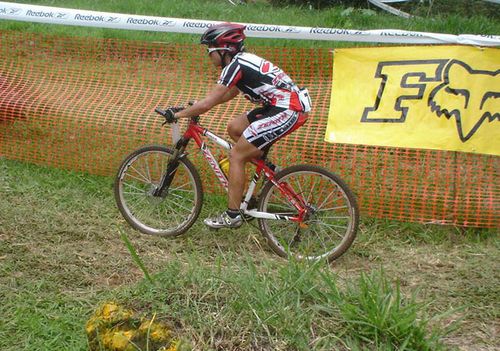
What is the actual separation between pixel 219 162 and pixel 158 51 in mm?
3195

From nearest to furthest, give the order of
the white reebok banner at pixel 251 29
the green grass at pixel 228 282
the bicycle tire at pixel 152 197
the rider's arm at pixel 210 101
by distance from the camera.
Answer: the green grass at pixel 228 282, the rider's arm at pixel 210 101, the bicycle tire at pixel 152 197, the white reebok banner at pixel 251 29

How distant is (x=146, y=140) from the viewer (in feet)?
21.3

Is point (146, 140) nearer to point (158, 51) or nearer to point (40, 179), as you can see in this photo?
point (40, 179)

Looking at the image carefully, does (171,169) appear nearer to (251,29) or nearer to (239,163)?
(239,163)

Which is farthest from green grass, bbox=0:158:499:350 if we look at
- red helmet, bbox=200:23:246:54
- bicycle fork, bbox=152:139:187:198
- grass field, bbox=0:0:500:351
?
red helmet, bbox=200:23:246:54

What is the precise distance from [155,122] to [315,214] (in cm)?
244

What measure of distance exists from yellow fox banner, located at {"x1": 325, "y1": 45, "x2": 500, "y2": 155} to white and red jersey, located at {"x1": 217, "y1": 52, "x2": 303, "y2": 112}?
1078 millimetres

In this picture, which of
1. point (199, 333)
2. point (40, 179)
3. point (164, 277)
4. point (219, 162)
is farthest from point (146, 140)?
point (199, 333)

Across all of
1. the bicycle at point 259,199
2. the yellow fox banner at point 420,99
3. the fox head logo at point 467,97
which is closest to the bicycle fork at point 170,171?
the bicycle at point 259,199

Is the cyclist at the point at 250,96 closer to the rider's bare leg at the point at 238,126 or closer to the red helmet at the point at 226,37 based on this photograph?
the red helmet at the point at 226,37

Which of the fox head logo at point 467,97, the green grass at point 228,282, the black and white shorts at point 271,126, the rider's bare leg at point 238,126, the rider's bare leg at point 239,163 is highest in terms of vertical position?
the fox head logo at point 467,97

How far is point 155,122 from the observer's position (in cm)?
654

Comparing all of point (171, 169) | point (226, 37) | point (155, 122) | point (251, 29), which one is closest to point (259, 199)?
point (171, 169)

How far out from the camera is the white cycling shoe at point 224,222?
4.97m
